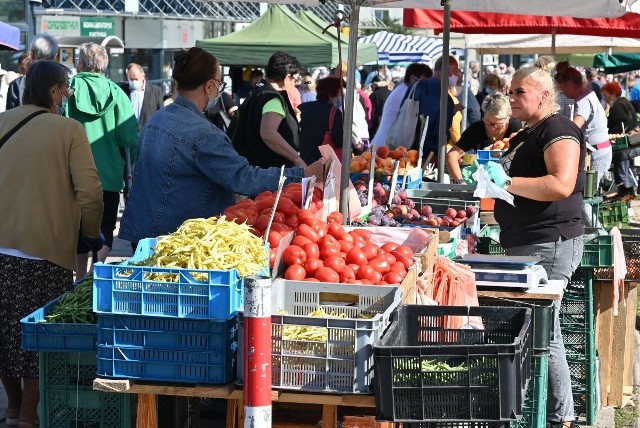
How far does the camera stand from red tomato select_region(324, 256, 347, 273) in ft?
14.3

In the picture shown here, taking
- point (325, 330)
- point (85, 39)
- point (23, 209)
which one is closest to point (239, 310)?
point (325, 330)

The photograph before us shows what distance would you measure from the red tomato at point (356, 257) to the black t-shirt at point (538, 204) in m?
1.30

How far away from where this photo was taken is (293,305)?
4262 millimetres

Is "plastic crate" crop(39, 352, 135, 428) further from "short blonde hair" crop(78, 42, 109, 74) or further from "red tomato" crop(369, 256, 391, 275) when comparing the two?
"short blonde hair" crop(78, 42, 109, 74)

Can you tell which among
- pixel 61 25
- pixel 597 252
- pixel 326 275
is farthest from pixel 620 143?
pixel 61 25

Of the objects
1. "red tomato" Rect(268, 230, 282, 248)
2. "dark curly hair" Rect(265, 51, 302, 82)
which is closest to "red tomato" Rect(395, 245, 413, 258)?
"red tomato" Rect(268, 230, 282, 248)

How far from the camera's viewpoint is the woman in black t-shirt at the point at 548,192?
206 inches

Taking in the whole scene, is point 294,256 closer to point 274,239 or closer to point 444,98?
point 274,239

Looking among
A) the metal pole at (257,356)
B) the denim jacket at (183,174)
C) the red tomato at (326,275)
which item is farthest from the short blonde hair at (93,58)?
the metal pole at (257,356)

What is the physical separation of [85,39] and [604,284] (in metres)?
15.1

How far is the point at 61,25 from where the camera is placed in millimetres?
21609

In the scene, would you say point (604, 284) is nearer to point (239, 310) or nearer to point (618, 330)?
point (618, 330)

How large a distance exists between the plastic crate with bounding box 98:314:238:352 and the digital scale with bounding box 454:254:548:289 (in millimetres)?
1741

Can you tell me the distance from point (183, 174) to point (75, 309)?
92 cm
